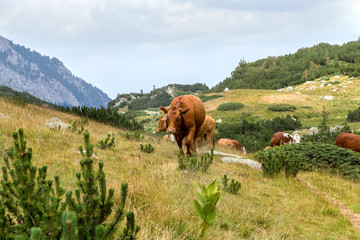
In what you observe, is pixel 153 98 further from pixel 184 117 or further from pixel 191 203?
pixel 191 203

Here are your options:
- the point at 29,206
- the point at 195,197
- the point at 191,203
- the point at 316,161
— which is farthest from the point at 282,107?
the point at 29,206

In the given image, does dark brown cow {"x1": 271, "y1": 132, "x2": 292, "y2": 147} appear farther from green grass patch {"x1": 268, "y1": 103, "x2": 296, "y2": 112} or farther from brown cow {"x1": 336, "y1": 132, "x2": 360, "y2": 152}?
green grass patch {"x1": 268, "y1": 103, "x2": 296, "y2": 112}

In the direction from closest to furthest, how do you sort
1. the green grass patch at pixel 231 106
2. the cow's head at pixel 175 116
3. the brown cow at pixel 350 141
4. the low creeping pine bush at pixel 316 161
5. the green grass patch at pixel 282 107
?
the cow's head at pixel 175 116, the low creeping pine bush at pixel 316 161, the brown cow at pixel 350 141, the green grass patch at pixel 282 107, the green grass patch at pixel 231 106

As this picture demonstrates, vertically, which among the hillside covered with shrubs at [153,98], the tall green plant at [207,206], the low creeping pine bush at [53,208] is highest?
the hillside covered with shrubs at [153,98]

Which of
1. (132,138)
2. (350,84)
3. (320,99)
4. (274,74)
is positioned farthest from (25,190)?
(274,74)

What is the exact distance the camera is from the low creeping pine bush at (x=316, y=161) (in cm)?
772

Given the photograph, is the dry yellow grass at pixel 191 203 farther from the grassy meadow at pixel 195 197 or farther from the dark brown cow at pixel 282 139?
the dark brown cow at pixel 282 139

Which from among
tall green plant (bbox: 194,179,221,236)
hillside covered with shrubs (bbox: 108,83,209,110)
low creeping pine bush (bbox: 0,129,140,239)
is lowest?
tall green plant (bbox: 194,179,221,236)

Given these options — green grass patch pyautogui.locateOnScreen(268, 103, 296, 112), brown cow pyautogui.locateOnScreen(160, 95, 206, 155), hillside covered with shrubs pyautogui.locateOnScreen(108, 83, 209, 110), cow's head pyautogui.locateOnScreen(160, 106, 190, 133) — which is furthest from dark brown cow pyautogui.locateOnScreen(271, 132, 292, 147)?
hillside covered with shrubs pyautogui.locateOnScreen(108, 83, 209, 110)

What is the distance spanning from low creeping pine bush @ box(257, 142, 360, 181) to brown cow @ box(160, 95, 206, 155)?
2.54 meters

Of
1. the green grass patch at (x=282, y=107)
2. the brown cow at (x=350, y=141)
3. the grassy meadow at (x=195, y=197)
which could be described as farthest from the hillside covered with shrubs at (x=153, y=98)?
the grassy meadow at (x=195, y=197)

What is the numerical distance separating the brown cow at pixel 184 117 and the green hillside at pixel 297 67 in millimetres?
55377

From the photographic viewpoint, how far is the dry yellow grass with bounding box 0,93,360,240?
3.01m

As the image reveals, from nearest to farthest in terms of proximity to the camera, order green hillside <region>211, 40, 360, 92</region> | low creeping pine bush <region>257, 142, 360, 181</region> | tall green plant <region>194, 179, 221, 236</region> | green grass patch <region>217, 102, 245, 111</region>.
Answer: tall green plant <region>194, 179, 221, 236</region>, low creeping pine bush <region>257, 142, 360, 181</region>, green grass patch <region>217, 102, 245, 111</region>, green hillside <region>211, 40, 360, 92</region>
